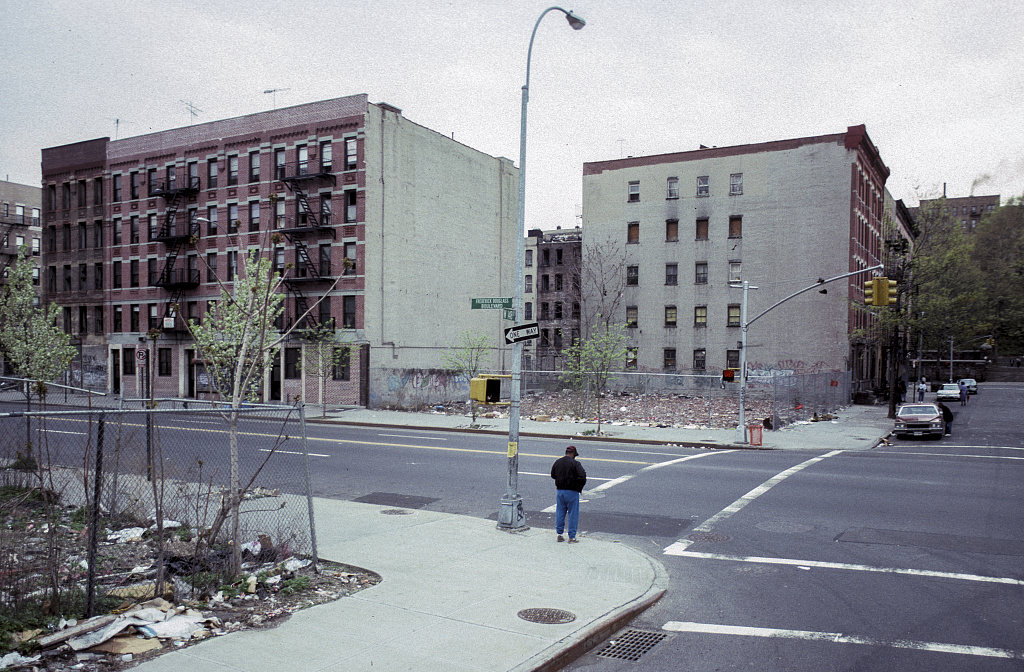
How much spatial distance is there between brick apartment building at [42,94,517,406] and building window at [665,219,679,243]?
12030 millimetres

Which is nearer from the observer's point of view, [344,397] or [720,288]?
[344,397]

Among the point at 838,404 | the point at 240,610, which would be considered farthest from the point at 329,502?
the point at 838,404

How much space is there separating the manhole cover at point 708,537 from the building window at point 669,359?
43624 mm

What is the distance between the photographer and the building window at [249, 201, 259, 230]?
45469 mm

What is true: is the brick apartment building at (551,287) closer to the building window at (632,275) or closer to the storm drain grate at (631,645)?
the building window at (632,275)

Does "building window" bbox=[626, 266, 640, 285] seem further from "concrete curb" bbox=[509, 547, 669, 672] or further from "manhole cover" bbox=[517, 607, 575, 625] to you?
"manhole cover" bbox=[517, 607, 575, 625]

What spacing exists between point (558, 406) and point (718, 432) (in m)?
9.54

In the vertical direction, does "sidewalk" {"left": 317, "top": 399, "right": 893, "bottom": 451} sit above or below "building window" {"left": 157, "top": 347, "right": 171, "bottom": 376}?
below

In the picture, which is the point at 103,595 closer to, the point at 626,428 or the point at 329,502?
the point at 329,502

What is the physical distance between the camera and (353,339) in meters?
42.2

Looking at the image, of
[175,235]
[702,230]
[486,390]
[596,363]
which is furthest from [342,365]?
[486,390]

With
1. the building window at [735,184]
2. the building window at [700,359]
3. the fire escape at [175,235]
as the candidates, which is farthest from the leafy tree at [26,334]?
the building window at [735,184]

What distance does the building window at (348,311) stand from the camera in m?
43.0

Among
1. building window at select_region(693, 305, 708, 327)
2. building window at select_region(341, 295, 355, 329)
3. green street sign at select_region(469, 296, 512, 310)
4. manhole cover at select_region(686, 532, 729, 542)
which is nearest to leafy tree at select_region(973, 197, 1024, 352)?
building window at select_region(693, 305, 708, 327)
